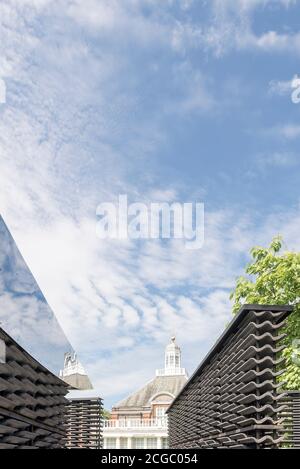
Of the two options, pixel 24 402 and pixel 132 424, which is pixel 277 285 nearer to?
pixel 24 402

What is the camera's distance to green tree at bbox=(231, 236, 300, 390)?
50.0ft

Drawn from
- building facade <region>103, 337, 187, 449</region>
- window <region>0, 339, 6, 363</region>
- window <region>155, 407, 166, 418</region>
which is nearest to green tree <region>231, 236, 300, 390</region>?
window <region>0, 339, 6, 363</region>

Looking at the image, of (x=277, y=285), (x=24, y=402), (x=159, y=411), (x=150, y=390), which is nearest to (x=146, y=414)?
(x=159, y=411)

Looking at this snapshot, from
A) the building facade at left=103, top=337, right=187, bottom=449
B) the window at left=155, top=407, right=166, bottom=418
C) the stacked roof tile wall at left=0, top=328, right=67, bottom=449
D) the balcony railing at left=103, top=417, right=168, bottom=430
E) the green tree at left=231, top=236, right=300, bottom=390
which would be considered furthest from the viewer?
the window at left=155, top=407, right=166, bottom=418

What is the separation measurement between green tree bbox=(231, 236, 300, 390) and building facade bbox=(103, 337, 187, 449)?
2908cm

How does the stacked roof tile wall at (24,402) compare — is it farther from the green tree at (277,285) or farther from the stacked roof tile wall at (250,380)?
the green tree at (277,285)

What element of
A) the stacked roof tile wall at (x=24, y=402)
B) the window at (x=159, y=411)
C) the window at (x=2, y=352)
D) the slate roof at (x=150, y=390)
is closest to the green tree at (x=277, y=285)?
the stacked roof tile wall at (x=24, y=402)

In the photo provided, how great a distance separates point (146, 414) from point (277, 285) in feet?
131

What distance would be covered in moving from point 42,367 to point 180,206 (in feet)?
7.67

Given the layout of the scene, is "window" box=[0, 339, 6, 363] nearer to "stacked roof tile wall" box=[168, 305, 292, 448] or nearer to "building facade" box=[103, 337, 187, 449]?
"stacked roof tile wall" box=[168, 305, 292, 448]

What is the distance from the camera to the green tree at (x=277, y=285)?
15242 millimetres

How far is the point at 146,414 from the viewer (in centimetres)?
5316

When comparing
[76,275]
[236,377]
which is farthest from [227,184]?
[76,275]
